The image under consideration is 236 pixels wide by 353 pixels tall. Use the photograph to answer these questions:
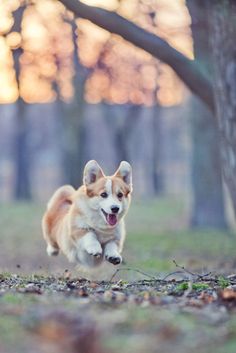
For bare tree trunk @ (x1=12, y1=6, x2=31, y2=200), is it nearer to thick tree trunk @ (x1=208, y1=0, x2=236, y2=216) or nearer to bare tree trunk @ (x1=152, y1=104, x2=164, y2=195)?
bare tree trunk @ (x1=152, y1=104, x2=164, y2=195)

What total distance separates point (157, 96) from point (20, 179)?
337 inches

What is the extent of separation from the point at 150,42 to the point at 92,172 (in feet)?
9.99

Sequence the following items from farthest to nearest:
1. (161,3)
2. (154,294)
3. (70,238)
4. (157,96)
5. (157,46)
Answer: (157,96)
(161,3)
(157,46)
(70,238)
(154,294)

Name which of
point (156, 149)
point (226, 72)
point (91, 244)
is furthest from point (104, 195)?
point (156, 149)

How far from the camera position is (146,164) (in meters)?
66.4

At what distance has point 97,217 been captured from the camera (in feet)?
29.1

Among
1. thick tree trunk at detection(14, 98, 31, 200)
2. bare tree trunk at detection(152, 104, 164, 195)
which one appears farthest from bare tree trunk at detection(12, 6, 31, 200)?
bare tree trunk at detection(152, 104, 164, 195)

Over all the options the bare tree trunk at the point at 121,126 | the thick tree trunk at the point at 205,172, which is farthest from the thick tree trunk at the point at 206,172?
the bare tree trunk at the point at 121,126

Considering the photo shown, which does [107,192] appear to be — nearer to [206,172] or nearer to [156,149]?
[206,172]

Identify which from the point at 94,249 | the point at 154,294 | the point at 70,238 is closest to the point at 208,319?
the point at 154,294

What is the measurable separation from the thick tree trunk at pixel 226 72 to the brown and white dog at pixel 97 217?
1.83m

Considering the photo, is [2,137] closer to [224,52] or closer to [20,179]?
[20,179]

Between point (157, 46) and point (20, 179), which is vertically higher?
point (157, 46)

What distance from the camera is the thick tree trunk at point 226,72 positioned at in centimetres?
991
